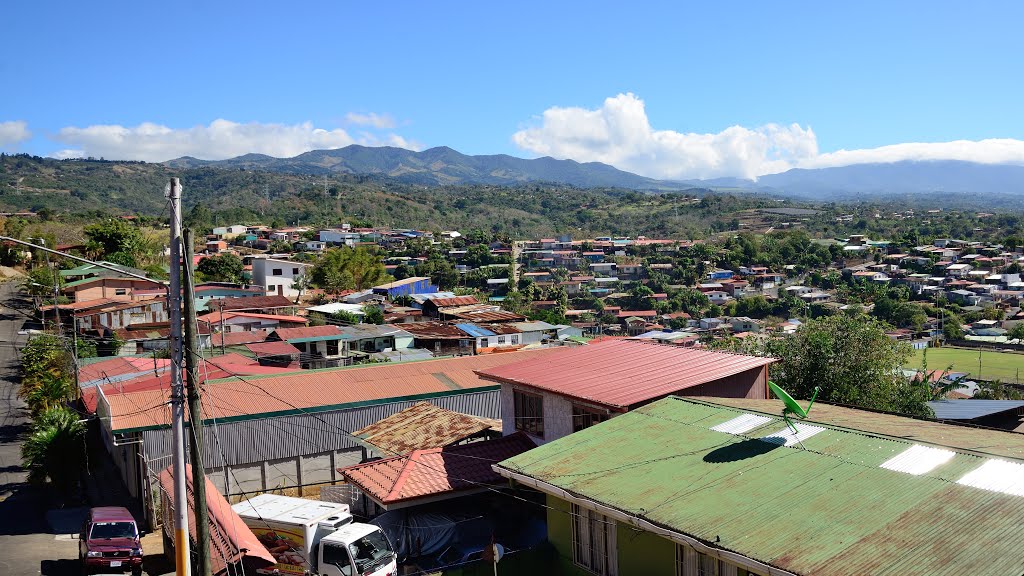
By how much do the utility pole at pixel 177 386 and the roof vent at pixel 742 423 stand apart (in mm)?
7636

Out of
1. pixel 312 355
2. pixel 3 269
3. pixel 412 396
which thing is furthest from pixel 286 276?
pixel 412 396

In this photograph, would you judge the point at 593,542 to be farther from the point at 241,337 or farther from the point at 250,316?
the point at 250,316

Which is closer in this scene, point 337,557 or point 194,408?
point 194,408


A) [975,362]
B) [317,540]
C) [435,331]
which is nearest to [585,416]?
[317,540]

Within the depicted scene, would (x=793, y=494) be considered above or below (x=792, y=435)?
below

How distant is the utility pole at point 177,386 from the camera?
850cm

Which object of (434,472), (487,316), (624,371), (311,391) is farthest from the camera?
(487,316)

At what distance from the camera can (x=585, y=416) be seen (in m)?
14.4

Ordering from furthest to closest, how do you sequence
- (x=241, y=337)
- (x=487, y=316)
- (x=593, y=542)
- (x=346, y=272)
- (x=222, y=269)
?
(x=346, y=272)
(x=222, y=269)
(x=487, y=316)
(x=241, y=337)
(x=593, y=542)

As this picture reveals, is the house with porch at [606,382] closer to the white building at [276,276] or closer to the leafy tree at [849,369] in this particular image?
the leafy tree at [849,369]

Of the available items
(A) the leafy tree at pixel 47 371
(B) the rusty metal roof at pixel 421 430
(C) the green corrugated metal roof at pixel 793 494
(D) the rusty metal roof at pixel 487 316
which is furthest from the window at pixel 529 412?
(D) the rusty metal roof at pixel 487 316

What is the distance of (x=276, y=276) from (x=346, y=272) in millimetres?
6145

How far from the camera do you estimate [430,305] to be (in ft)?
190

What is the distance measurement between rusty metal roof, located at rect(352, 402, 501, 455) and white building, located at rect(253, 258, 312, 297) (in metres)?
43.2
